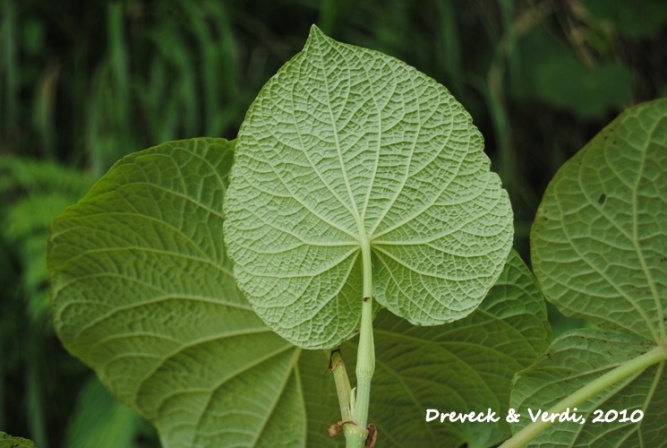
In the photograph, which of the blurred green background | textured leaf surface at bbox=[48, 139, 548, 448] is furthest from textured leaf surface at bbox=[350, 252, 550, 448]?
the blurred green background

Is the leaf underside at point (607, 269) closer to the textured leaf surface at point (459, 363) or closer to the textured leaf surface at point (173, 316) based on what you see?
the textured leaf surface at point (459, 363)

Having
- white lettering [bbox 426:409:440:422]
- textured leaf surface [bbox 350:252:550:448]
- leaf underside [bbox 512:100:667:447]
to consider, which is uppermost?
leaf underside [bbox 512:100:667:447]

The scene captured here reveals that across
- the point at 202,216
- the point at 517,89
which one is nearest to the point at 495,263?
the point at 202,216

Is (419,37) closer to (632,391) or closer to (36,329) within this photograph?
(36,329)

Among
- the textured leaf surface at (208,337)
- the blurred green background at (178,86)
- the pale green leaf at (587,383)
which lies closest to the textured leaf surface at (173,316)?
the textured leaf surface at (208,337)

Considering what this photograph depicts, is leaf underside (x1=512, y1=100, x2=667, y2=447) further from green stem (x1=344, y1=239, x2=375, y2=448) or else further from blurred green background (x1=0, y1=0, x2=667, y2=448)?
blurred green background (x1=0, y1=0, x2=667, y2=448)
